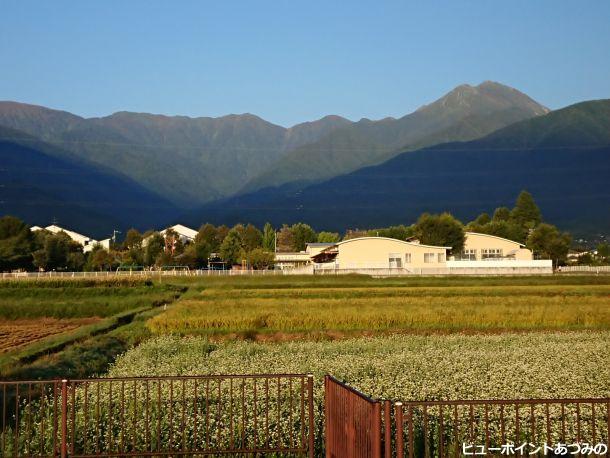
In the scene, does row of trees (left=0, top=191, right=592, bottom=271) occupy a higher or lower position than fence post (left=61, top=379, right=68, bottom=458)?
higher

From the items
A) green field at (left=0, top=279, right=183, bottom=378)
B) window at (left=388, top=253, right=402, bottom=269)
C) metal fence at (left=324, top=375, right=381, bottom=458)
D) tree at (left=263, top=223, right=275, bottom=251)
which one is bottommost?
green field at (left=0, top=279, right=183, bottom=378)

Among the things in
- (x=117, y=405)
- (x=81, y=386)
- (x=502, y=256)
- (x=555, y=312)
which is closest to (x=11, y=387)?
(x=81, y=386)

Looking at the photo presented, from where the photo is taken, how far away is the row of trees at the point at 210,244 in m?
111

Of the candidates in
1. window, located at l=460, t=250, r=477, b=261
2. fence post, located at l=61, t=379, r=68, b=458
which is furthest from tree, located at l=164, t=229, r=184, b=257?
fence post, located at l=61, t=379, r=68, b=458

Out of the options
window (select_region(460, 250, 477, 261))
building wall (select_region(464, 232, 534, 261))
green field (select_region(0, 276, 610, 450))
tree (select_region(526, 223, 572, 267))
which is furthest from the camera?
tree (select_region(526, 223, 572, 267))

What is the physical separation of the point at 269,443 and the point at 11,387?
8433 mm

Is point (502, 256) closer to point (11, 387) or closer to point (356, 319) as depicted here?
point (356, 319)

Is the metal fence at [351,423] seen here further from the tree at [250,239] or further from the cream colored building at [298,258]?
the tree at [250,239]

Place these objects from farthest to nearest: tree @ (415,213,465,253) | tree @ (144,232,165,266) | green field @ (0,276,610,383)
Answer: tree @ (144,232,165,266) < tree @ (415,213,465,253) < green field @ (0,276,610,383)

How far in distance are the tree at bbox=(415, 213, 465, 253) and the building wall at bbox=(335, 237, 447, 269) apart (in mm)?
23442

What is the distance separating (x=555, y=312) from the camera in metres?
34.7

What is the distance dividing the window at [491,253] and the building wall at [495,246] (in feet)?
0.79

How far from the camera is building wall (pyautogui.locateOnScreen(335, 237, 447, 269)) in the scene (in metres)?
85.7

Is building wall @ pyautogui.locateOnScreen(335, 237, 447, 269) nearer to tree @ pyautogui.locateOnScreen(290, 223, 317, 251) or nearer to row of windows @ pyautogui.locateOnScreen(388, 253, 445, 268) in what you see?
row of windows @ pyautogui.locateOnScreen(388, 253, 445, 268)
